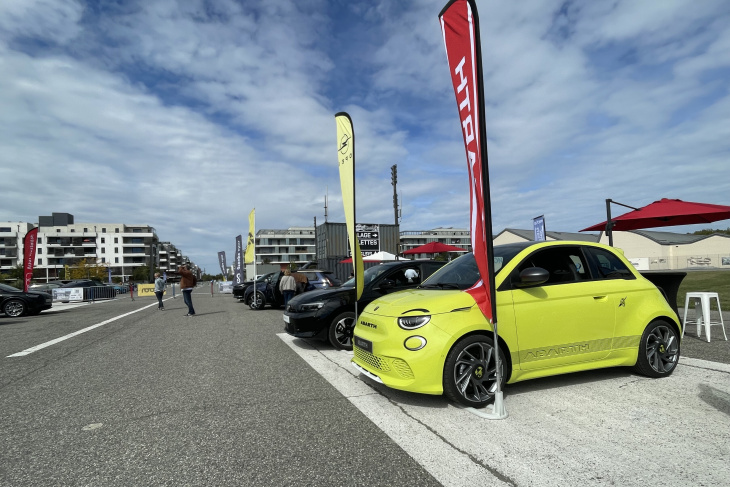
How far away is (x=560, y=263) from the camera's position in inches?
182

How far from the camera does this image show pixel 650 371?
4539mm

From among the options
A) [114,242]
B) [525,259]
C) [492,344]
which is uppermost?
[114,242]

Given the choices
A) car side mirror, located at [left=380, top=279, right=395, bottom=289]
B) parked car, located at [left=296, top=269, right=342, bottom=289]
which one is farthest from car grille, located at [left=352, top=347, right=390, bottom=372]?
parked car, located at [left=296, top=269, right=342, bottom=289]

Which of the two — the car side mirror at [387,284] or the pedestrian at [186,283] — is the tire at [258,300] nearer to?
the pedestrian at [186,283]

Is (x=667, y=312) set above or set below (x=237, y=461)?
above

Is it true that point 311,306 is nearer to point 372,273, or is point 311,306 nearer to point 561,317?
point 372,273

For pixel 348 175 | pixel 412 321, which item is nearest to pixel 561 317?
pixel 412 321

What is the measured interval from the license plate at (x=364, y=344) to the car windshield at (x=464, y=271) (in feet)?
3.43

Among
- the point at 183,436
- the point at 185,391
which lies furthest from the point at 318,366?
the point at 183,436

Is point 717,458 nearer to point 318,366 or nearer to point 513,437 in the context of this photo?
point 513,437

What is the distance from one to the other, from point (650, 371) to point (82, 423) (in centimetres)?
552

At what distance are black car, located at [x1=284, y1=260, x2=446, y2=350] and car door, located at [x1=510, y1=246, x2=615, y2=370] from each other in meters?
3.14

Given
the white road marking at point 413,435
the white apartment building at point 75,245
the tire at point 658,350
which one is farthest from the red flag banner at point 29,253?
the white apartment building at point 75,245

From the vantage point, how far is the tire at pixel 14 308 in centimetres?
1501
